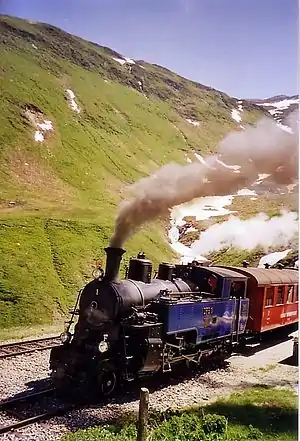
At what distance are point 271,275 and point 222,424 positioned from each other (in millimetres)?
2699

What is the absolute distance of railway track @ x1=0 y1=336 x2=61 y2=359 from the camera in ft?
15.0

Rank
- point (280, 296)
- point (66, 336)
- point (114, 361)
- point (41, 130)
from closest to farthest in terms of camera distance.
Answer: point (114, 361), point (66, 336), point (41, 130), point (280, 296)

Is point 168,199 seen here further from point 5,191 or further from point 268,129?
point 5,191

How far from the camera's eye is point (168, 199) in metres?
3.91

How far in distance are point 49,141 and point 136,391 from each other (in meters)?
2.30

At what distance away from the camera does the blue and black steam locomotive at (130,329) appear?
12.1 feet

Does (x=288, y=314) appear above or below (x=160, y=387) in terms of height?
above

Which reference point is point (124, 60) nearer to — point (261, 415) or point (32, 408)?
point (32, 408)

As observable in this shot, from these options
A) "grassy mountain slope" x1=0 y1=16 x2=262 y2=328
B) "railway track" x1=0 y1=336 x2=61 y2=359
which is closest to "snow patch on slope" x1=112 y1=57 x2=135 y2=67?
"grassy mountain slope" x1=0 y1=16 x2=262 y2=328

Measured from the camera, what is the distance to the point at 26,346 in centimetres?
480

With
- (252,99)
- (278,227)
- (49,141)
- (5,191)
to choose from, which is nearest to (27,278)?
(5,191)

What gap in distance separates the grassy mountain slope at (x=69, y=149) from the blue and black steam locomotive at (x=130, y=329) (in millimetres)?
320

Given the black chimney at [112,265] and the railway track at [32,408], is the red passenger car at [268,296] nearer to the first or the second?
the black chimney at [112,265]

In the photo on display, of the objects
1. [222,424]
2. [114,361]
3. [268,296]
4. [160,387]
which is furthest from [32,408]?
[268,296]
